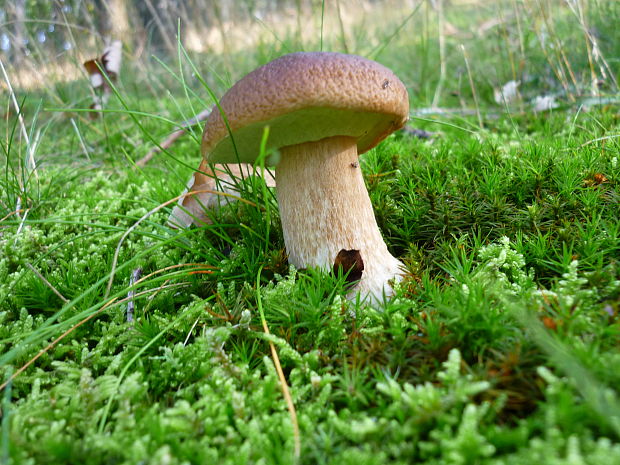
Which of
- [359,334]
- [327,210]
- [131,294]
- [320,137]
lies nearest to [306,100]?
[320,137]

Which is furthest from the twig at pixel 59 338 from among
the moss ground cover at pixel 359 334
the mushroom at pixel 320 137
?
the mushroom at pixel 320 137

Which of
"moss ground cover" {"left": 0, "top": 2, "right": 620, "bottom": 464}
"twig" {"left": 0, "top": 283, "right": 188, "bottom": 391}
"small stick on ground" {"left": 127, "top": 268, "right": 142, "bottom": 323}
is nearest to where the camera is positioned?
"moss ground cover" {"left": 0, "top": 2, "right": 620, "bottom": 464}

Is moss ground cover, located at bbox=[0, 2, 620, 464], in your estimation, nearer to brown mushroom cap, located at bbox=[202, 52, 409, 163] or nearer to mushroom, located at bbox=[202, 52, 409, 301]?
mushroom, located at bbox=[202, 52, 409, 301]

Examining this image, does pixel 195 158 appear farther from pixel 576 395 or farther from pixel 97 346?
pixel 576 395

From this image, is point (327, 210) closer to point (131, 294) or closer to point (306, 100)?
point (306, 100)

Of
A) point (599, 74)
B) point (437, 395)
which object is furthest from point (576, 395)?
point (599, 74)

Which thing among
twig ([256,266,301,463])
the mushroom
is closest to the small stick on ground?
twig ([256,266,301,463])

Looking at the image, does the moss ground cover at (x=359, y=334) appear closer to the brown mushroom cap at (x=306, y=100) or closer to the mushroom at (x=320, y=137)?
the mushroom at (x=320, y=137)
